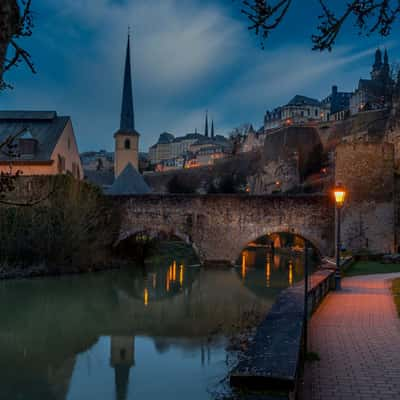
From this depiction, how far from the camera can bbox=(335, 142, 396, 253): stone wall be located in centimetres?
2066

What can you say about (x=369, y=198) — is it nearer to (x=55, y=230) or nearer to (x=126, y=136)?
(x=55, y=230)

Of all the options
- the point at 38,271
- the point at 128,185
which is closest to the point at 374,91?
the point at 128,185

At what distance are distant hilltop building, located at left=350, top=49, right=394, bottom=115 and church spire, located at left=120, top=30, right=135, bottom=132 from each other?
75.7 ft

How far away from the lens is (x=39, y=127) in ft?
86.1

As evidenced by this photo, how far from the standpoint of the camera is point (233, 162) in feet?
207

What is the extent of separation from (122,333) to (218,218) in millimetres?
13451

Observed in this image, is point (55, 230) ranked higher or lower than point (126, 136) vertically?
lower

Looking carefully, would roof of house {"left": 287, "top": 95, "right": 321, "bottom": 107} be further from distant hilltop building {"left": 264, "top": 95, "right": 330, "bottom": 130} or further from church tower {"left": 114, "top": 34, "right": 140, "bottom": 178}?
church tower {"left": 114, "top": 34, "right": 140, "bottom": 178}

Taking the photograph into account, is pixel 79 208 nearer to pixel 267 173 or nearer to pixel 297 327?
pixel 297 327

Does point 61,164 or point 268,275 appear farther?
point 61,164

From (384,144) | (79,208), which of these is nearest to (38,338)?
(79,208)

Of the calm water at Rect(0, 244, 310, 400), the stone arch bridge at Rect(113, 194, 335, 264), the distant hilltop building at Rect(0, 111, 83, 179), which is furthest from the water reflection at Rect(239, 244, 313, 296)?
the distant hilltop building at Rect(0, 111, 83, 179)

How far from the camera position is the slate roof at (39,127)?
24891 millimetres

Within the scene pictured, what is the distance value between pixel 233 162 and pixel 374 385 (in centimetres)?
5930
